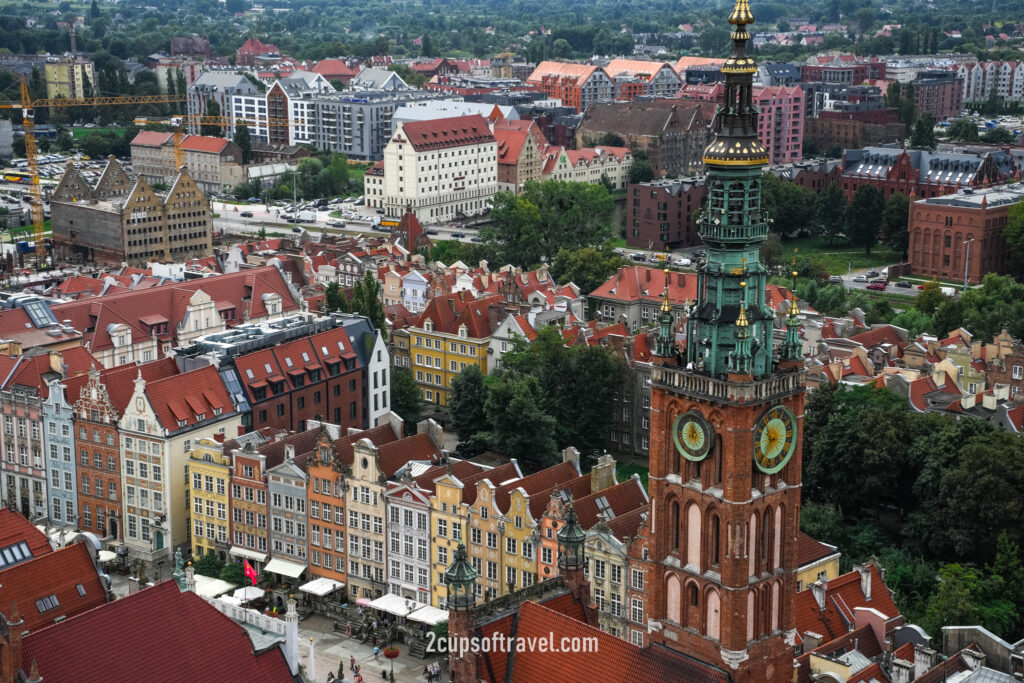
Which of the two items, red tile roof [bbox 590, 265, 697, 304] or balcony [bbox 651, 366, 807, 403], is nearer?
balcony [bbox 651, 366, 807, 403]

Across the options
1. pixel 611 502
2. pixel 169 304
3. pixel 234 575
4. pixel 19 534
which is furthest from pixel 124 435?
pixel 611 502

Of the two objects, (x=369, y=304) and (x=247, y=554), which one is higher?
(x=369, y=304)

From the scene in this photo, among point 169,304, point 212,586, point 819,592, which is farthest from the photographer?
point 169,304

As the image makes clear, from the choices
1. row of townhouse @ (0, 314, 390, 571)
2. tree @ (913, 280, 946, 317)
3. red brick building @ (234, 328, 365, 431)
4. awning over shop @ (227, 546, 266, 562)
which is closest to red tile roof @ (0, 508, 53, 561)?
awning over shop @ (227, 546, 266, 562)

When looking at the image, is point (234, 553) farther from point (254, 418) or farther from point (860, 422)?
point (860, 422)

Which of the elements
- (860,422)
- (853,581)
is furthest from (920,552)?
(853,581)

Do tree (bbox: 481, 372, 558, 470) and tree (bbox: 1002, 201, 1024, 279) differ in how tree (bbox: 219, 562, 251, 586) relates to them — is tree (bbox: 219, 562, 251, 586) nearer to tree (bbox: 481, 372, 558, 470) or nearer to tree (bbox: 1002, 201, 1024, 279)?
tree (bbox: 481, 372, 558, 470)

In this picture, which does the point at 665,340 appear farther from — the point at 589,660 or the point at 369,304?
the point at 369,304
